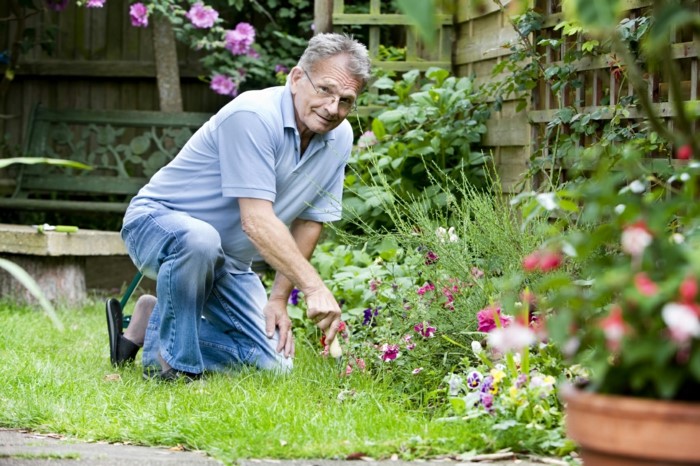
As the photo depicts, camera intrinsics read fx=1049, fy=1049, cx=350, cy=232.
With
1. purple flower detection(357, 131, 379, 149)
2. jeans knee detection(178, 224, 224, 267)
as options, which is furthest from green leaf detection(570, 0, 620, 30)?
purple flower detection(357, 131, 379, 149)

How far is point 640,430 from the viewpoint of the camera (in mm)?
1406

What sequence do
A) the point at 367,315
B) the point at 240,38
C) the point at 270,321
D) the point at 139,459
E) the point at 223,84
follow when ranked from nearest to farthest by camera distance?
the point at 139,459, the point at 270,321, the point at 367,315, the point at 240,38, the point at 223,84

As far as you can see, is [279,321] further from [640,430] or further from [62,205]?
[62,205]

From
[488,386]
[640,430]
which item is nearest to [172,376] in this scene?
[488,386]

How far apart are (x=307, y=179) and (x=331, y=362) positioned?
64cm

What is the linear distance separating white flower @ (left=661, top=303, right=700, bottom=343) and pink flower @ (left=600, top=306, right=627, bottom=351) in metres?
0.06

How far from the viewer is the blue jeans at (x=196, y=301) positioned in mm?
3506

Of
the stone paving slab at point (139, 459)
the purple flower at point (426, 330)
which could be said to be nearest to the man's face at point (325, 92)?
the purple flower at point (426, 330)

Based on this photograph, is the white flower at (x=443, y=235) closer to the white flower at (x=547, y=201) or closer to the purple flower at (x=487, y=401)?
the purple flower at (x=487, y=401)

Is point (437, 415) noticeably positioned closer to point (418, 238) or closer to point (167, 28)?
point (418, 238)

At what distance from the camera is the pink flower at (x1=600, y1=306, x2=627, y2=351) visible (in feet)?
4.44

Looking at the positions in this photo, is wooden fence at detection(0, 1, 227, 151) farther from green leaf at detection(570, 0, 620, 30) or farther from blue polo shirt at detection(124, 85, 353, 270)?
green leaf at detection(570, 0, 620, 30)

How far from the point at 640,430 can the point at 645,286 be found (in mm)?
198

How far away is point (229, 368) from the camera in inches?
146
